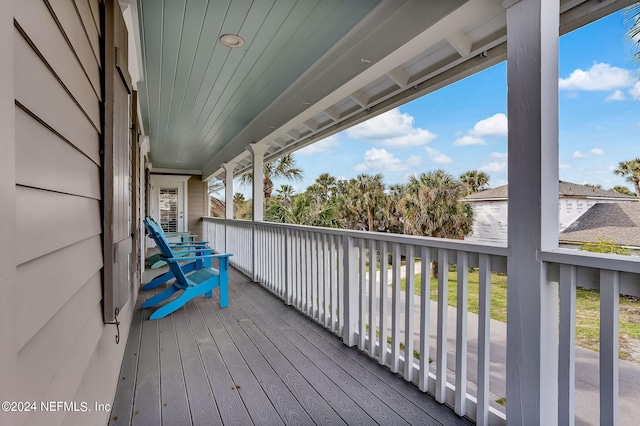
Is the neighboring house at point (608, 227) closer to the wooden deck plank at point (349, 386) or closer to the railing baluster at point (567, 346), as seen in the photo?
the railing baluster at point (567, 346)

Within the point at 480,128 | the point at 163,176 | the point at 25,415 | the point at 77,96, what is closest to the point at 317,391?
the point at 25,415

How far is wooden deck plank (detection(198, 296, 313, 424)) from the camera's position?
6.26 ft

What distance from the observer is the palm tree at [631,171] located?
2.37 metres

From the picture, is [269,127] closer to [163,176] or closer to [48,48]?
[48,48]

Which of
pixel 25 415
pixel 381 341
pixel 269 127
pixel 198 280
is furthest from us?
pixel 269 127

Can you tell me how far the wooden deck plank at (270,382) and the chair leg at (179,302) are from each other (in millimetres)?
689

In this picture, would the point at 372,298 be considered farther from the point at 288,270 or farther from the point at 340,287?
the point at 288,270

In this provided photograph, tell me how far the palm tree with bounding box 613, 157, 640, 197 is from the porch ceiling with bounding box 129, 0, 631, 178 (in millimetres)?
1154

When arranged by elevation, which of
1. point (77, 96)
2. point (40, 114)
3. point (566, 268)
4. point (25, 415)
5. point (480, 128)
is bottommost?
point (25, 415)

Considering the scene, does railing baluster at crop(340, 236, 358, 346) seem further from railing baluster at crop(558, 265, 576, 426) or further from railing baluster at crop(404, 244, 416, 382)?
railing baluster at crop(558, 265, 576, 426)

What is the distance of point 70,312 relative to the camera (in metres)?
1.07

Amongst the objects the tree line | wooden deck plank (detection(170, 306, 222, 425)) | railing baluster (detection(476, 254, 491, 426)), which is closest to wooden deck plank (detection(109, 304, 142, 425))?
wooden deck plank (detection(170, 306, 222, 425))

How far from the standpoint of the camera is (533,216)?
1510 millimetres

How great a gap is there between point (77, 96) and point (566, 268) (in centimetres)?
188
